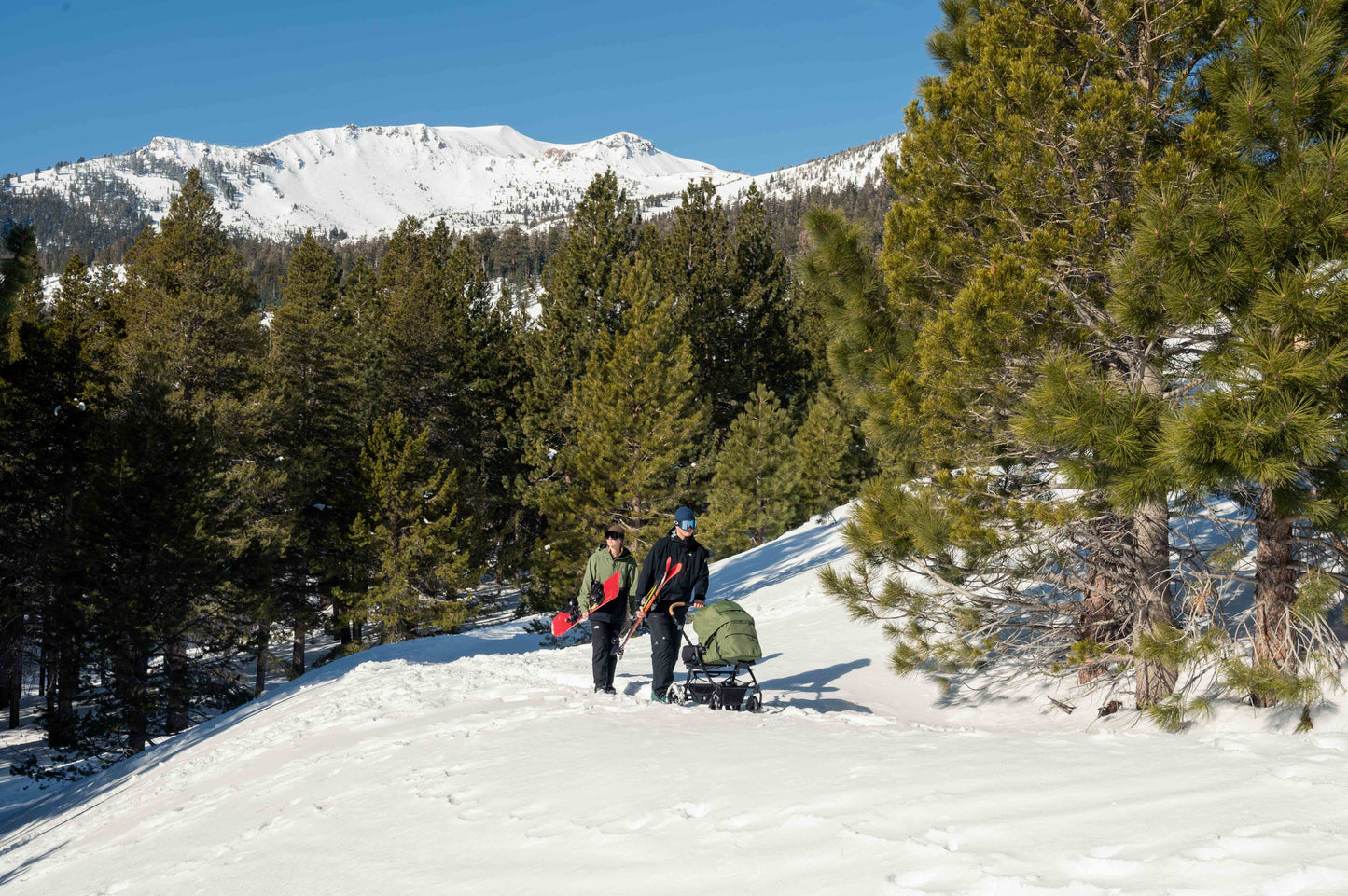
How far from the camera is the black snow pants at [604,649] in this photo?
29.8 ft

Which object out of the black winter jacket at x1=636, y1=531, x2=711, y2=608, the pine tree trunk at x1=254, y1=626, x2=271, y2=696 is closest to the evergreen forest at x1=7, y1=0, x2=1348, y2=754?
the pine tree trunk at x1=254, y1=626, x2=271, y2=696

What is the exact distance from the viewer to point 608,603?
9.04 metres

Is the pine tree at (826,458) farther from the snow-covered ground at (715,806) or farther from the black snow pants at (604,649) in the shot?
the black snow pants at (604,649)

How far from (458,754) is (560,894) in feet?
10.4

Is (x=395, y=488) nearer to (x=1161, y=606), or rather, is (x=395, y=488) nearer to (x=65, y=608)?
(x=65, y=608)

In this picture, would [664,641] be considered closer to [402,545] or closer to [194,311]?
[402,545]

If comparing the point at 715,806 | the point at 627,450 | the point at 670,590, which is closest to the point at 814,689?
the point at 670,590

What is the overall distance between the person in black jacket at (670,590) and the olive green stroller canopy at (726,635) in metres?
0.24

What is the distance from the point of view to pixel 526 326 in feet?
123

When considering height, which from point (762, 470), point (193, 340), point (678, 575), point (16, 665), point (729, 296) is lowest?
point (16, 665)

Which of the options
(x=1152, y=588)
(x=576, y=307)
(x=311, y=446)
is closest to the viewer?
(x=1152, y=588)

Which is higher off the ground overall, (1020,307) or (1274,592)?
(1020,307)

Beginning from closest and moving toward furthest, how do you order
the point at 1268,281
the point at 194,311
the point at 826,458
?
1. the point at 1268,281
2. the point at 194,311
3. the point at 826,458

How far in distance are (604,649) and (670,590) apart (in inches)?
48.4
